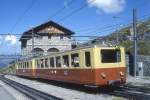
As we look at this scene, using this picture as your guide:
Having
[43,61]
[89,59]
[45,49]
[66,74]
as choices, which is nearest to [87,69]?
[89,59]

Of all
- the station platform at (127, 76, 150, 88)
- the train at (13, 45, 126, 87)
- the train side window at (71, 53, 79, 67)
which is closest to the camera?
the train at (13, 45, 126, 87)

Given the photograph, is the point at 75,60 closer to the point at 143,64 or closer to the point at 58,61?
the point at 58,61

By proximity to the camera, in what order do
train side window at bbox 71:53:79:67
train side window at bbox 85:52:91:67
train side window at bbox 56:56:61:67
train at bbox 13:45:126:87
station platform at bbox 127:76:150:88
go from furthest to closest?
1. station platform at bbox 127:76:150:88
2. train side window at bbox 56:56:61:67
3. train side window at bbox 71:53:79:67
4. train side window at bbox 85:52:91:67
5. train at bbox 13:45:126:87

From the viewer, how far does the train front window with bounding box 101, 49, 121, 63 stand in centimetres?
1925

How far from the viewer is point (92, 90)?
20.7 meters

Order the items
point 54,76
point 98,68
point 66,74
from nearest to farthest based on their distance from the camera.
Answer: point 98,68, point 66,74, point 54,76

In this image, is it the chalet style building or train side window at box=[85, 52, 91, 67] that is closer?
train side window at box=[85, 52, 91, 67]

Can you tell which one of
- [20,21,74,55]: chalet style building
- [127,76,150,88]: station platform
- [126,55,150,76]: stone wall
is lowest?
[127,76,150,88]: station platform

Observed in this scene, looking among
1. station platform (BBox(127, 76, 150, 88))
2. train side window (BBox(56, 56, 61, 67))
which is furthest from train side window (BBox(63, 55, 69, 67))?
station platform (BBox(127, 76, 150, 88))

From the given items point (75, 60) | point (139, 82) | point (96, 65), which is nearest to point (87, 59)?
point (96, 65)

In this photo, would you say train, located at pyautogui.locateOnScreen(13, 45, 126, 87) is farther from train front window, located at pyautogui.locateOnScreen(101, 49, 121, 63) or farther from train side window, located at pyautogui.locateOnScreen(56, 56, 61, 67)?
train side window, located at pyautogui.locateOnScreen(56, 56, 61, 67)

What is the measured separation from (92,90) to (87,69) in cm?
194

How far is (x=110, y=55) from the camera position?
1972cm

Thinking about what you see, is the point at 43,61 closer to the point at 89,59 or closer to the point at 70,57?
the point at 70,57
